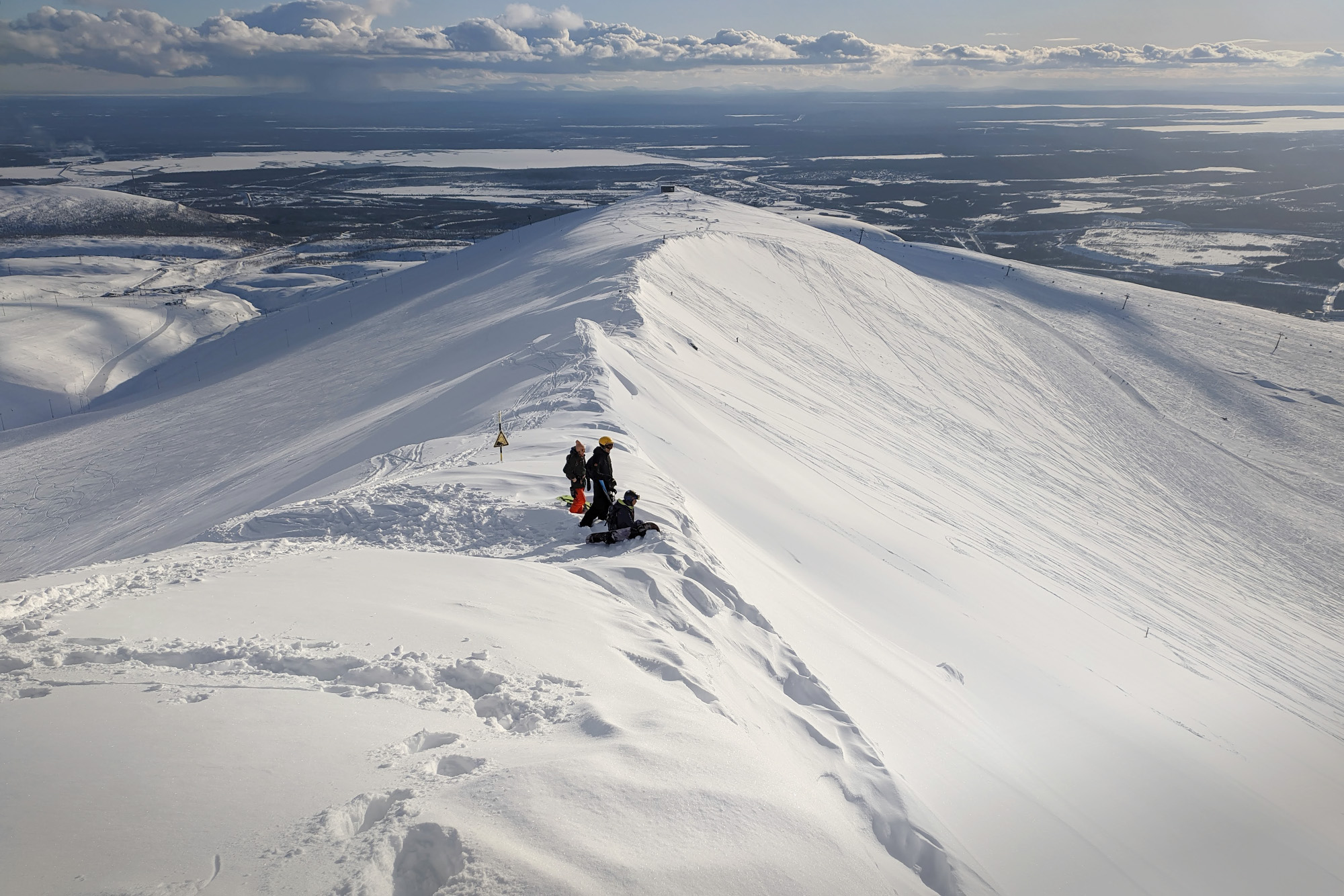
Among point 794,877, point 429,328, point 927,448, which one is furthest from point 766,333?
point 794,877

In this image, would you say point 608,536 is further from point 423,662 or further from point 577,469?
point 423,662

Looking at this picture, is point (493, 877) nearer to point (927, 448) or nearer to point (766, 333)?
point (927, 448)

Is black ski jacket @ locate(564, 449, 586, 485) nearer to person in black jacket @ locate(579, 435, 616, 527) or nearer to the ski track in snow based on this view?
person in black jacket @ locate(579, 435, 616, 527)

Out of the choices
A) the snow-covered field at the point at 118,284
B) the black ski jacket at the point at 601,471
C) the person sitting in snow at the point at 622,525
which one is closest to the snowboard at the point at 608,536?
the person sitting in snow at the point at 622,525

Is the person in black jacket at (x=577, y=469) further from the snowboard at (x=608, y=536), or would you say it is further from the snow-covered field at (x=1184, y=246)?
the snow-covered field at (x=1184, y=246)

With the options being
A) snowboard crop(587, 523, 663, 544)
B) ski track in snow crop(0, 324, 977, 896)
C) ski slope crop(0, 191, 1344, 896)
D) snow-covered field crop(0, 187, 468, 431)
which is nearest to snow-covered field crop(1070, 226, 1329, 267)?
ski slope crop(0, 191, 1344, 896)

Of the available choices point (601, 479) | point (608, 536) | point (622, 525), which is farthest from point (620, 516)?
point (601, 479)

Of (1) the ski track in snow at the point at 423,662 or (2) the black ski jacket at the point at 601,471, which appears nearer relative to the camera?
(1) the ski track in snow at the point at 423,662
